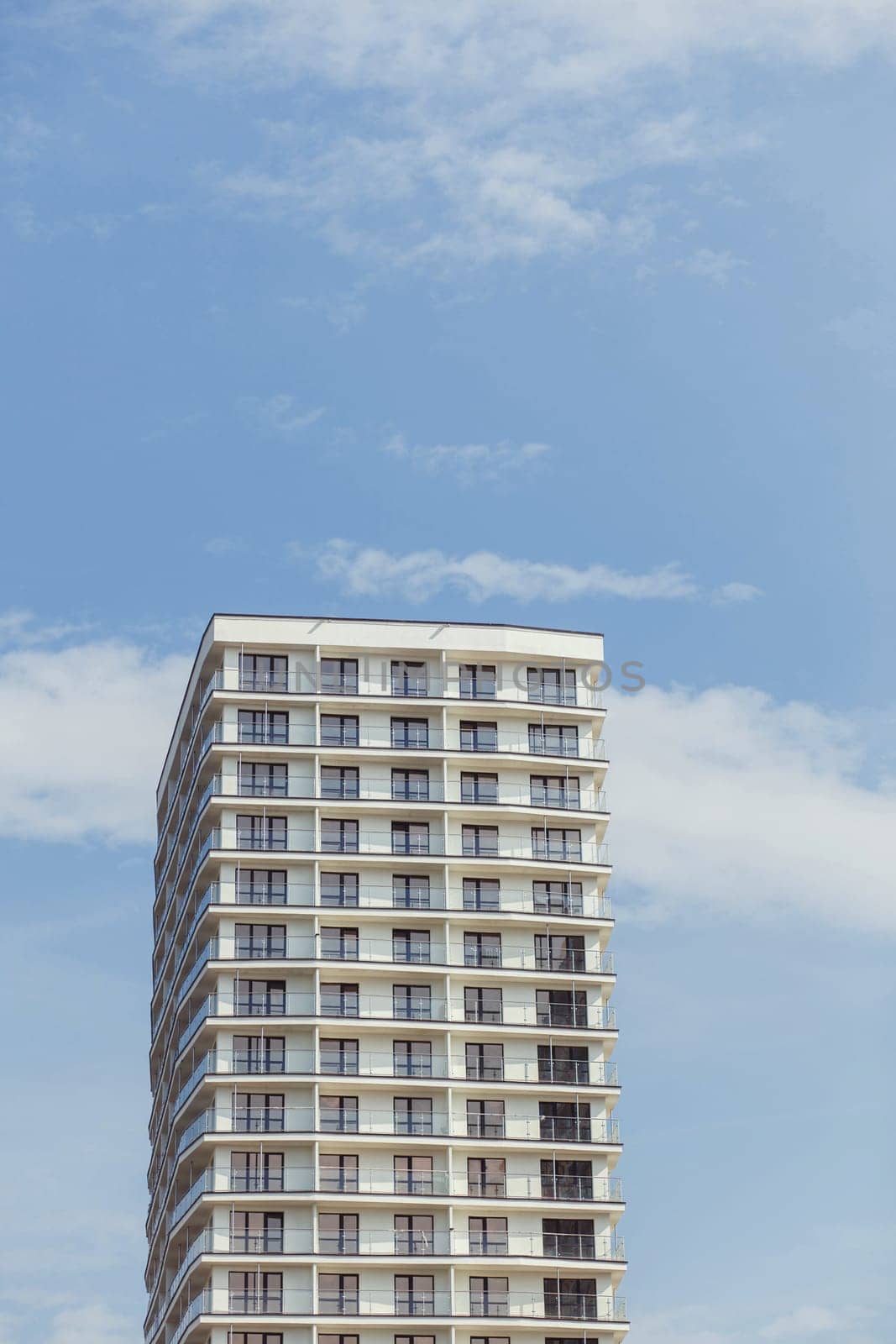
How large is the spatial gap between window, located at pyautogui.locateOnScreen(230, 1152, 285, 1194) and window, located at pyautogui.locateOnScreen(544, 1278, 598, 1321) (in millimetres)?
12368

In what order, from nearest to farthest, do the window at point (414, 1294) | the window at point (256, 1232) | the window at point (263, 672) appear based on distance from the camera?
the window at point (414, 1294), the window at point (256, 1232), the window at point (263, 672)

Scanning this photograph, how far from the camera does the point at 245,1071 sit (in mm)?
→ 95062

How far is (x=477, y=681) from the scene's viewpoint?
104 m

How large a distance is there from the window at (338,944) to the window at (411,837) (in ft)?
14.9

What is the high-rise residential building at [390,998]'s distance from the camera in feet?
303

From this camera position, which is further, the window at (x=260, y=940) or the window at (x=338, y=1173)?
the window at (x=260, y=940)

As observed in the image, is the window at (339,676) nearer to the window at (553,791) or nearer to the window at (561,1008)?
Result: the window at (553,791)

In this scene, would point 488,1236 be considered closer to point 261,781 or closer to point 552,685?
point 261,781

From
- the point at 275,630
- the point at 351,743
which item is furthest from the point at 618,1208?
the point at 275,630

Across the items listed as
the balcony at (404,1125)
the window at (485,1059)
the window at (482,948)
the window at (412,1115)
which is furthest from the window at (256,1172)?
the window at (482,948)

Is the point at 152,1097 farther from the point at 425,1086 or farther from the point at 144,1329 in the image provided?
the point at 425,1086

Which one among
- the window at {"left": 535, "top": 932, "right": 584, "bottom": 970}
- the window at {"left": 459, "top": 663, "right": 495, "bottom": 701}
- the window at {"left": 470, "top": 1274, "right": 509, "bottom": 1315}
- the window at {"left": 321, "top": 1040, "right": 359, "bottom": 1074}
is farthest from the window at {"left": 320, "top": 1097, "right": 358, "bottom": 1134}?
the window at {"left": 459, "top": 663, "right": 495, "bottom": 701}

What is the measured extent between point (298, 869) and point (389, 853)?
13.9ft

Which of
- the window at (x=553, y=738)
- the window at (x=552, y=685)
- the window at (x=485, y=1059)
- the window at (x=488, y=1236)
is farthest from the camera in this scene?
the window at (x=552, y=685)
